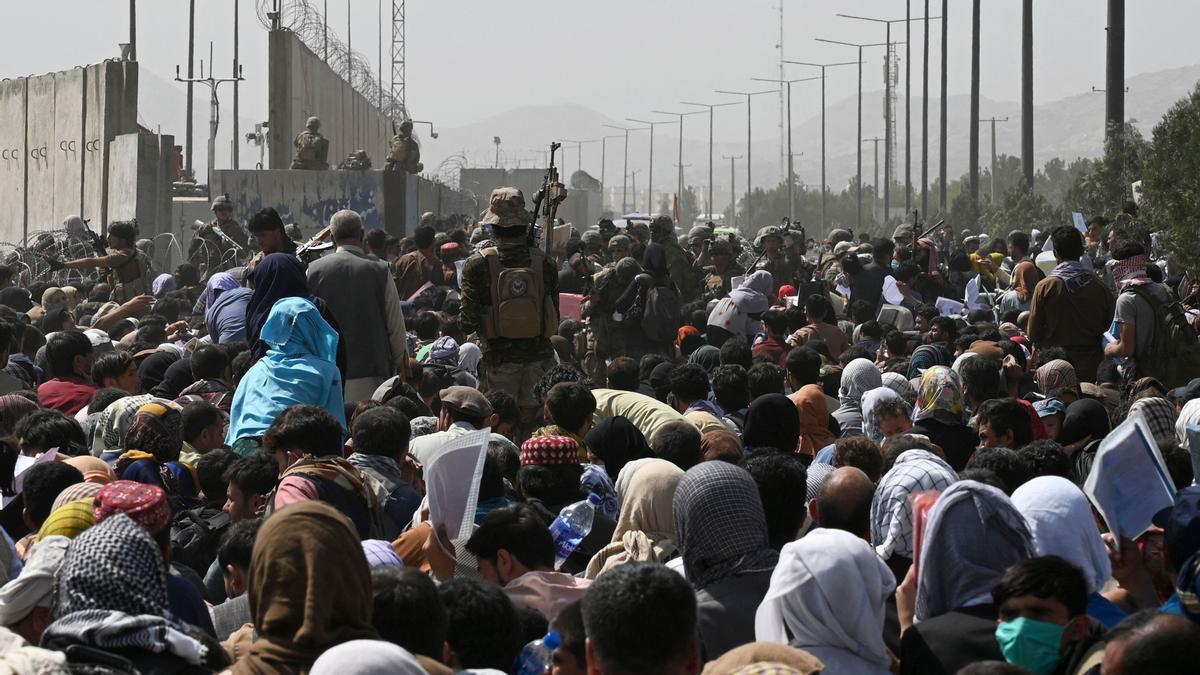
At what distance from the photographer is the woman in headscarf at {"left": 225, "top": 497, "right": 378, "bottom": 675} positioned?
3.92 metres

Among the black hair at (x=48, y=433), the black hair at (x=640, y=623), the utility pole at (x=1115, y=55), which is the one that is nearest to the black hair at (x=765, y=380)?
the black hair at (x=48, y=433)

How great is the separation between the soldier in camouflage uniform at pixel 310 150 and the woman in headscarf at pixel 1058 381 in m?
17.8

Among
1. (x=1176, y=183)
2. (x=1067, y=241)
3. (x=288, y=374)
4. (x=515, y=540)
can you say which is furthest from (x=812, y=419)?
(x=1176, y=183)

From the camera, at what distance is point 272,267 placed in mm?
8453

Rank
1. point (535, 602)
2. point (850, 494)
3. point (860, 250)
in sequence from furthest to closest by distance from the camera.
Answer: point (860, 250) < point (850, 494) < point (535, 602)

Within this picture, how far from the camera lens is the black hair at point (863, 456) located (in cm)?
667

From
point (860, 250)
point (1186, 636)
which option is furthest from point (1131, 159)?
point (1186, 636)

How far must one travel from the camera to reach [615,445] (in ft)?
23.3

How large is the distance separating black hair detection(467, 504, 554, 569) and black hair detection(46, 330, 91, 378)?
4.36 meters

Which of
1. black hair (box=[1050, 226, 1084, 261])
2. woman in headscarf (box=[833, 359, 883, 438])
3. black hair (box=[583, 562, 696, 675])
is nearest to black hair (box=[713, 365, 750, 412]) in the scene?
woman in headscarf (box=[833, 359, 883, 438])

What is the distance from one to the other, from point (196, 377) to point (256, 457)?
2565mm

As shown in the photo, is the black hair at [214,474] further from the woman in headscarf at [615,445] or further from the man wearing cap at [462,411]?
the woman in headscarf at [615,445]

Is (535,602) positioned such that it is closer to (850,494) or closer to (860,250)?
(850,494)

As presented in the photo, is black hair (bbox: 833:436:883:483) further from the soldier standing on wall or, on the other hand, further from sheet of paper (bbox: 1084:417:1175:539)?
the soldier standing on wall
